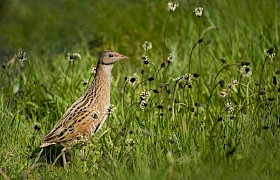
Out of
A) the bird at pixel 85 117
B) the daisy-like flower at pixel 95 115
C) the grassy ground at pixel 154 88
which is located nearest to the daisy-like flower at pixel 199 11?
the grassy ground at pixel 154 88

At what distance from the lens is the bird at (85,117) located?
21.4ft

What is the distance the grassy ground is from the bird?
11 cm

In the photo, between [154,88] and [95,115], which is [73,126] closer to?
[95,115]

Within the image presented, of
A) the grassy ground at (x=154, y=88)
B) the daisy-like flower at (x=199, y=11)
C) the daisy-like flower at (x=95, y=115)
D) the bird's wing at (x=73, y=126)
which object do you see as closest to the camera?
the grassy ground at (x=154, y=88)

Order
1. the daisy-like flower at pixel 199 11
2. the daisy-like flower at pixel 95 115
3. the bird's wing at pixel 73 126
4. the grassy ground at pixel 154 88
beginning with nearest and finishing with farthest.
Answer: the grassy ground at pixel 154 88 < the daisy-like flower at pixel 95 115 < the bird's wing at pixel 73 126 < the daisy-like flower at pixel 199 11

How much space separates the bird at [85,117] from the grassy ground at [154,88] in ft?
0.37

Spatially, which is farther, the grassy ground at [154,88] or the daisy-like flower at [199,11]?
the daisy-like flower at [199,11]

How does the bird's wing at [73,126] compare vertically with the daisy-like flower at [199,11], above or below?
below

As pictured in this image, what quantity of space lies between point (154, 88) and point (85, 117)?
1402mm

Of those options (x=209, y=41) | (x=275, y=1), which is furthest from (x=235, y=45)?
(x=275, y=1)

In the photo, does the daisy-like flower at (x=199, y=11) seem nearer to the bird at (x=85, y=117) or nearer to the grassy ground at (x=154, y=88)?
the grassy ground at (x=154, y=88)

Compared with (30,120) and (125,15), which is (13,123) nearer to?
(30,120)

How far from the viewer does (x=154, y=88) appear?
7.89m

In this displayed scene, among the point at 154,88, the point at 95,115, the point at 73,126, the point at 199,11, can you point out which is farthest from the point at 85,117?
the point at 154,88
